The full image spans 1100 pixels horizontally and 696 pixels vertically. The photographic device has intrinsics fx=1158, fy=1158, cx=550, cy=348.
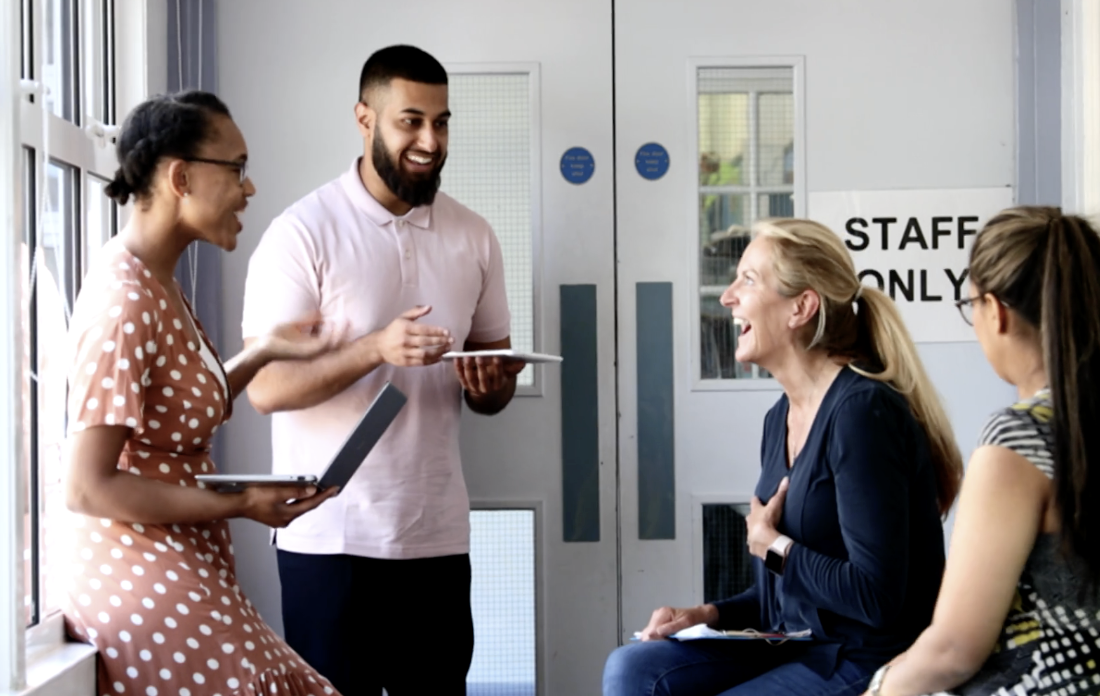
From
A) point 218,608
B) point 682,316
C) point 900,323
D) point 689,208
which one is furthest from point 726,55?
point 218,608

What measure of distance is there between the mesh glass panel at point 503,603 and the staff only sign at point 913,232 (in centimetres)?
108

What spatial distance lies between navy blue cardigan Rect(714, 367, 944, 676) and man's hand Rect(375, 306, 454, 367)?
0.71 metres

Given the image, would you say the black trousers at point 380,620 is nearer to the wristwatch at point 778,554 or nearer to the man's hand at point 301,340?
the man's hand at point 301,340

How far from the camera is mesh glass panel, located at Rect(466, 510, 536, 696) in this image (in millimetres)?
2938

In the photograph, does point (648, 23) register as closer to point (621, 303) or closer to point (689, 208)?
point (689, 208)

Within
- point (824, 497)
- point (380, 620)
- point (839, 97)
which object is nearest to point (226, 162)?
point (380, 620)

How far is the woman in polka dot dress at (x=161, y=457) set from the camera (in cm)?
→ 162

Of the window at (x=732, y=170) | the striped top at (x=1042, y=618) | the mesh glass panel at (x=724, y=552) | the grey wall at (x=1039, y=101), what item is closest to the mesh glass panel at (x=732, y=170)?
the window at (x=732, y=170)

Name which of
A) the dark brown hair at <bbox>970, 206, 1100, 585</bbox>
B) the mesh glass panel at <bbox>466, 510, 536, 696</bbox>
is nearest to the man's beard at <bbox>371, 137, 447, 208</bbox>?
the mesh glass panel at <bbox>466, 510, 536, 696</bbox>

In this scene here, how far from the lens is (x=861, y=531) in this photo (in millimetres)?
1776

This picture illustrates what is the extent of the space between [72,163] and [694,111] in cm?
148

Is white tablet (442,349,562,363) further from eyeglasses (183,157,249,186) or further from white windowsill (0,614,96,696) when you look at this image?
white windowsill (0,614,96,696)

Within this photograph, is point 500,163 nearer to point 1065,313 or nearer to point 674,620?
point 674,620

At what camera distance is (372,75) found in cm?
249
